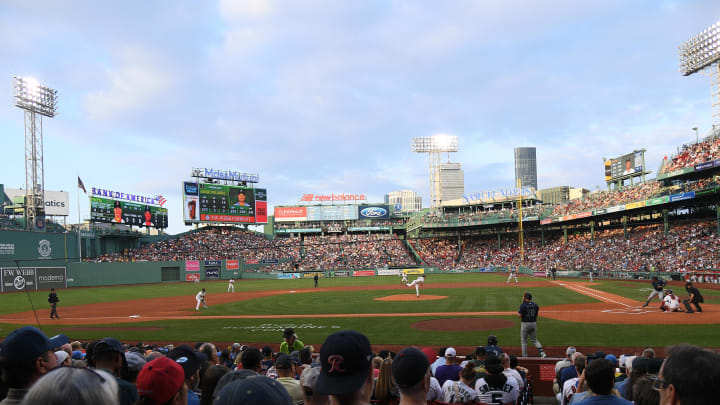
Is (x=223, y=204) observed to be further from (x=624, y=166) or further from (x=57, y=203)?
(x=624, y=166)

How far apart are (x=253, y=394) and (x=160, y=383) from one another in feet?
4.55

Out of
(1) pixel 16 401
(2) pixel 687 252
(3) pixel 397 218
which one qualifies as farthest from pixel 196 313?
(3) pixel 397 218

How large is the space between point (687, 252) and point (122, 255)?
227 ft

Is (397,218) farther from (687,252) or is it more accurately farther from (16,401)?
(16,401)

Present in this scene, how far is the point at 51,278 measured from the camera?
48.5 metres

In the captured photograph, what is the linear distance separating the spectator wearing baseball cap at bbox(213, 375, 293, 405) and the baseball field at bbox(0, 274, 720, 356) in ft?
46.4

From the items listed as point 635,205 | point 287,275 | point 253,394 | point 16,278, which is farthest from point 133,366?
point 287,275

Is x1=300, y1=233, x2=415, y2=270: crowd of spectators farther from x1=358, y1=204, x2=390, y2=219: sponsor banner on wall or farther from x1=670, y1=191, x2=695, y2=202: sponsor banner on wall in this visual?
x1=670, y1=191, x2=695, y2=202: sponsor banner on wall

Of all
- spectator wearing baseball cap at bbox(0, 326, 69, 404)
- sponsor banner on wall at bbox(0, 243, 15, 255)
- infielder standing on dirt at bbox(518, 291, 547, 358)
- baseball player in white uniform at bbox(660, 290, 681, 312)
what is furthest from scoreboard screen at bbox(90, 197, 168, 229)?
spectator wearing baseball cap at bbox(0, 326, 69, 404)

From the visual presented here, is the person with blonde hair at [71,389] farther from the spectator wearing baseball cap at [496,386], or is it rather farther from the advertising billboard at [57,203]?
the advertising billboard at [57,203]

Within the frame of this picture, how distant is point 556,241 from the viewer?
66.8 metres

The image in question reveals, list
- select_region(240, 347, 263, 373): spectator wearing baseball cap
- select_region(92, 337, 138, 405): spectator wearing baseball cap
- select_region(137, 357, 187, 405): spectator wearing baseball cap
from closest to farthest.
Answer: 1. select_region(137, 357, 187, 405): spectator wearing baseball cap
2. select_region(92, 337, 138, 405): spectator wearing baseball cap
3. select_region(240, 347, 263, 373): spectator wearing baseball cap

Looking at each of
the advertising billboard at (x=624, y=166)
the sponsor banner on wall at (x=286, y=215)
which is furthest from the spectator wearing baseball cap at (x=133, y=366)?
the sponsor banner on wall at (x=286, y=215)

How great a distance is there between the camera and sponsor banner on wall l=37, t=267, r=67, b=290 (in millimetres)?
47188
